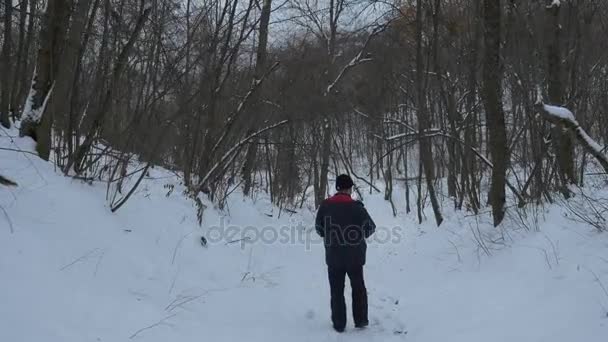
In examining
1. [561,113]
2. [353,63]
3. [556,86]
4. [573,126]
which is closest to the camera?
[573,126]

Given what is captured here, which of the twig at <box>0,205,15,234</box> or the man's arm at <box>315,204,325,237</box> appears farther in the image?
the man's arm at <box>315,204,325,237</box>

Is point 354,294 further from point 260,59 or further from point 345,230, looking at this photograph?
point 260,59

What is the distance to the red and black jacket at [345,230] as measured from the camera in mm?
5809

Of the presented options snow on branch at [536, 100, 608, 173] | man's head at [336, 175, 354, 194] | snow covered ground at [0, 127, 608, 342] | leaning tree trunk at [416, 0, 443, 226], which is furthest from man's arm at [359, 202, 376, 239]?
leaning tree trunk at [416, 0, 443, 226]

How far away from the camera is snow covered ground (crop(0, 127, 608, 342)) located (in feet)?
13.2

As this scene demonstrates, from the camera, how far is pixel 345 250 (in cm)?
580

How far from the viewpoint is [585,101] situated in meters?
11.7

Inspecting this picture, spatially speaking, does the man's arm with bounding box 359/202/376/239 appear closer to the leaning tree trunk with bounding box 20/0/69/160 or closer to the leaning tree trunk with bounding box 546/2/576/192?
the leaning tree trunk with bounding box 20/0/69/160

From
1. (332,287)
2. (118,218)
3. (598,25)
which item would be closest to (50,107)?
(118,218)

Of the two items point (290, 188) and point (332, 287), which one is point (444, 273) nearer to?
point (332, 287)

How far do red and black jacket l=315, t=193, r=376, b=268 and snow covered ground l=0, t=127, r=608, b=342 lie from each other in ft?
2.63

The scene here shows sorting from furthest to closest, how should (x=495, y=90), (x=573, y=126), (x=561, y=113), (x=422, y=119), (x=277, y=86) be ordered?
(x=277, y=86) → (x=422, y=119) → (x=495, y=90) → (x=561, y=113) → (x=573, y=126)

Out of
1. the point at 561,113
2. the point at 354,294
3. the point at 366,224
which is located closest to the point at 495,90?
the point at 561,113

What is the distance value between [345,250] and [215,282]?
1669mm
